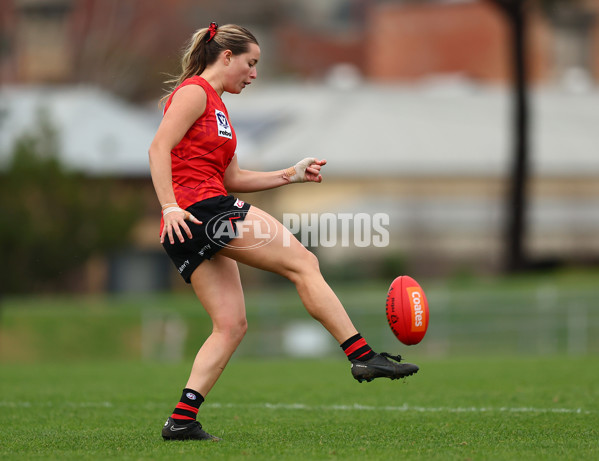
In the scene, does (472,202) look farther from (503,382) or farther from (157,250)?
(503,382)

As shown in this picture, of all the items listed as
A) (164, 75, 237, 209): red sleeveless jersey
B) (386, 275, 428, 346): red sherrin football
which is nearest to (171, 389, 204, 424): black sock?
(164, 75, 237, 209): red sleeveless jersey

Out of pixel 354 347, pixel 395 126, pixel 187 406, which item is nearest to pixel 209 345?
pixel 187 406

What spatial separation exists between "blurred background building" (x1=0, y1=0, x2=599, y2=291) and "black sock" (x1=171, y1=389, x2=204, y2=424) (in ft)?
61.8

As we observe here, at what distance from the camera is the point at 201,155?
6219 mm

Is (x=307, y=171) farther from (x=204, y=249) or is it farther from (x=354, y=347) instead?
(x=354, y=347)

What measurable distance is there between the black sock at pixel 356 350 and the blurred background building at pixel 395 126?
63.0 ft

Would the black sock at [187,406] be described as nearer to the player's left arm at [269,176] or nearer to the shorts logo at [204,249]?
the shorts logo at [204,249]

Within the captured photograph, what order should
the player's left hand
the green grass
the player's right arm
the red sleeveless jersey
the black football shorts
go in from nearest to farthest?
the green grass < the player's right arm < the black football shorts < the red sleeveless jersey < the player's left hand

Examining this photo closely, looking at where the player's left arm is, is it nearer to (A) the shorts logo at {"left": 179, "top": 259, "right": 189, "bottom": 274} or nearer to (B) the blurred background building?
(A) the shorts logo at {"left": 179, "top": 259, "right": 189, "bottom": 274}

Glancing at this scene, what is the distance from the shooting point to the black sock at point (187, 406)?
621 cm

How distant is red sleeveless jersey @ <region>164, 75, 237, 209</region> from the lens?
6.15 m

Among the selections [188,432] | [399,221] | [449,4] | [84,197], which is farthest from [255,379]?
[449,4]

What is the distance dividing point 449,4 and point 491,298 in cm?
2900

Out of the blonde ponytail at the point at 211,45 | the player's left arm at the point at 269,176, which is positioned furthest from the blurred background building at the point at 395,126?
the blonde ponytail at the point at 211,45
